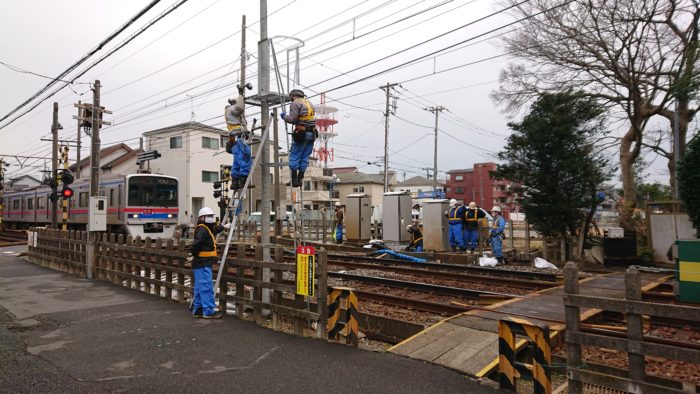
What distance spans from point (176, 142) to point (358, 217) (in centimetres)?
2858

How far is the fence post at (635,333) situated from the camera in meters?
3.72

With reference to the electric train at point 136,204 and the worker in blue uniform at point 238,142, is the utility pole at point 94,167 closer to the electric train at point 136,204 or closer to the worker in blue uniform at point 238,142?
the electric train at point 136,204

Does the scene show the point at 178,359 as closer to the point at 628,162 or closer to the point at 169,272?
the point at 169,272

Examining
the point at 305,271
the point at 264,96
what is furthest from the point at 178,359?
the point at 264,96

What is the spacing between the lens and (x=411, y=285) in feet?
32.2

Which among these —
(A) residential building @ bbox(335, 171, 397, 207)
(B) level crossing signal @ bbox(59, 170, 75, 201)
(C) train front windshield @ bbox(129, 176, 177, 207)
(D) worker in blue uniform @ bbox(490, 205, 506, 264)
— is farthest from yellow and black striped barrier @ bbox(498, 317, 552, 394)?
(A) residential building @ bbox(335, 171, 397, 207)

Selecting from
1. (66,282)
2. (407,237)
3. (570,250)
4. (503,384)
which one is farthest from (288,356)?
(407,237)

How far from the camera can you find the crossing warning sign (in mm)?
6090

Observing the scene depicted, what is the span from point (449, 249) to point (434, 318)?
970 cm

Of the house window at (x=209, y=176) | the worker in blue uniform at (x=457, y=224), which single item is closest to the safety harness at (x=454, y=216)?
the worker in blue uniform at (x=457, y=224)

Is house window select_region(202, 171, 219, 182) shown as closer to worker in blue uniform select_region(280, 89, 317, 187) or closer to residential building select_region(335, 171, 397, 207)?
residential building select_region(335, 171, 397, 207)

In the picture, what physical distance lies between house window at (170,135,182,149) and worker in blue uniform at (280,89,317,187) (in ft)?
129

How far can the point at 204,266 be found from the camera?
23.8ft

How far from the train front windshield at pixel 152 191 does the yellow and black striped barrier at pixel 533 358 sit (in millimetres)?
20653
